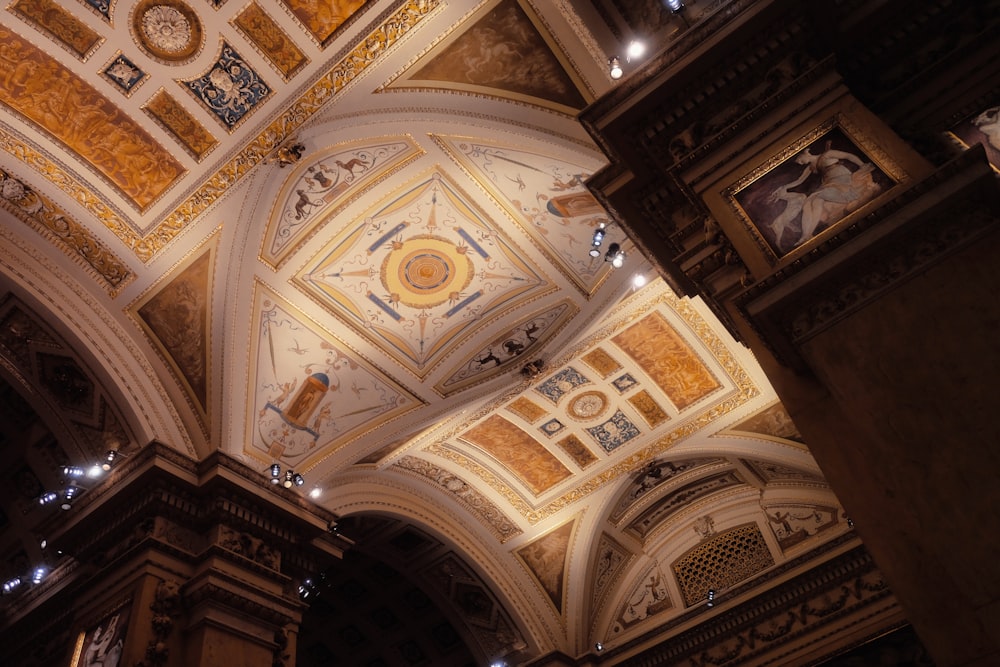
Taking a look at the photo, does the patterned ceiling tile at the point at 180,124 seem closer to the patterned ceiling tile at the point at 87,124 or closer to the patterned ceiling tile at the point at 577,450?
the patterned ceiling tile at the point at 87,124

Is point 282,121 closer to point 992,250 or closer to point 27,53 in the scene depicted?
point 27,53

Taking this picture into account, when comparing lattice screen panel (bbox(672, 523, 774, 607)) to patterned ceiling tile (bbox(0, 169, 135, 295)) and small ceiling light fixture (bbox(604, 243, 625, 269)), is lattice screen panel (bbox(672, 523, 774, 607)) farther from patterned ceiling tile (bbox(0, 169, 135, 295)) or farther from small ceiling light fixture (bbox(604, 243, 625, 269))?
patterned ceiling tile (bbox(0, 169, 135, 295))

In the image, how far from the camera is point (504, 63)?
7.34 meters

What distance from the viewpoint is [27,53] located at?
7441 mm

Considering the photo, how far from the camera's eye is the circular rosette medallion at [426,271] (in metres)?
9.30

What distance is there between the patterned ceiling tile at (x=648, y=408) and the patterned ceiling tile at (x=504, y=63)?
5.80 m

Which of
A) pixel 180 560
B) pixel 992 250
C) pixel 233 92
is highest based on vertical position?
pixel 233 92

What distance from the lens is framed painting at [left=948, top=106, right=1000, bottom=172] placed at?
410 centimetres

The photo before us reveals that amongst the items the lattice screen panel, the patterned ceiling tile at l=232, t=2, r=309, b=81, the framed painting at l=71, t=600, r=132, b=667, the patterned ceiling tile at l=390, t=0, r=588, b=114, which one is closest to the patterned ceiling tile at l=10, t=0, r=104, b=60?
the patterned ceiling tile at l=232, t=2, r=309, b=81

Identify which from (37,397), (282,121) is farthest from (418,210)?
(37,397)

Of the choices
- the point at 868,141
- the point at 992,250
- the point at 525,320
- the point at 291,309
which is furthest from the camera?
the point at 525,320

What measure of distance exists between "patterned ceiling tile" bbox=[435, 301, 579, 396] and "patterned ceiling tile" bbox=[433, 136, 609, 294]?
0.64m

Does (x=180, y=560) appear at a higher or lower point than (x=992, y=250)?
higher

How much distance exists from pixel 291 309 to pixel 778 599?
8.27 meters
